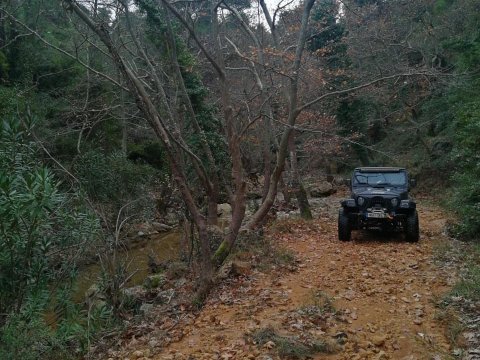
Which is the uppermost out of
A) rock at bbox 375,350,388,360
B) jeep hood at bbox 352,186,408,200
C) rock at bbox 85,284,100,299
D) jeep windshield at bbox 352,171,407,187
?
jeep windshield at bbox 352,171,407,187

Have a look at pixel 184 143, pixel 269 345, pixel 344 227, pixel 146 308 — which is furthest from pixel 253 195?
pixel 269 345

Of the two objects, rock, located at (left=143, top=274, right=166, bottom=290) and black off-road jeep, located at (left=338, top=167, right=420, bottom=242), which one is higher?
black off-road jeep, located at (left=338, top=167, right=420, bottom=242)

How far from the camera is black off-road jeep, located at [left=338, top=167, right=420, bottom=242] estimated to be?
10391 mm

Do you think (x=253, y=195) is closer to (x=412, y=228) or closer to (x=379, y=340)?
(x=412, y=228)

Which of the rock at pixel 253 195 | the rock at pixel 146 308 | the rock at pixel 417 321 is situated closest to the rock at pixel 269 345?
the rock at pixel 417 321

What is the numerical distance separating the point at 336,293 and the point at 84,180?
690 cm

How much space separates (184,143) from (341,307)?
407 cm

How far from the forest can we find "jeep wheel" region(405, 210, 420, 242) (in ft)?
1.75

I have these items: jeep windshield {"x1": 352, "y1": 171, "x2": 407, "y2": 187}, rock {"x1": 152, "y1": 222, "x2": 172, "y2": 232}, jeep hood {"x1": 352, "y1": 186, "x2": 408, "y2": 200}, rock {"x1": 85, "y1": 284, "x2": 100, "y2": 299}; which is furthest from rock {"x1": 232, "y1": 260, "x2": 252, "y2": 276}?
rock {"x1": 152, "y1": 222, "x2": 172, "y2": 232}

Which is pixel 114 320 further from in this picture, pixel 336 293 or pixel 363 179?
pixel 363 179

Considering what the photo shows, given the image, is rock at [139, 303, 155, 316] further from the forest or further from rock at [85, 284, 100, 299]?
rock at [85, 284, 100, 299]

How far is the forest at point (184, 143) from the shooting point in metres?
5.94

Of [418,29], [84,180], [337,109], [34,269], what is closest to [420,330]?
[34,269]

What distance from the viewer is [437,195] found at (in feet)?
63.6
